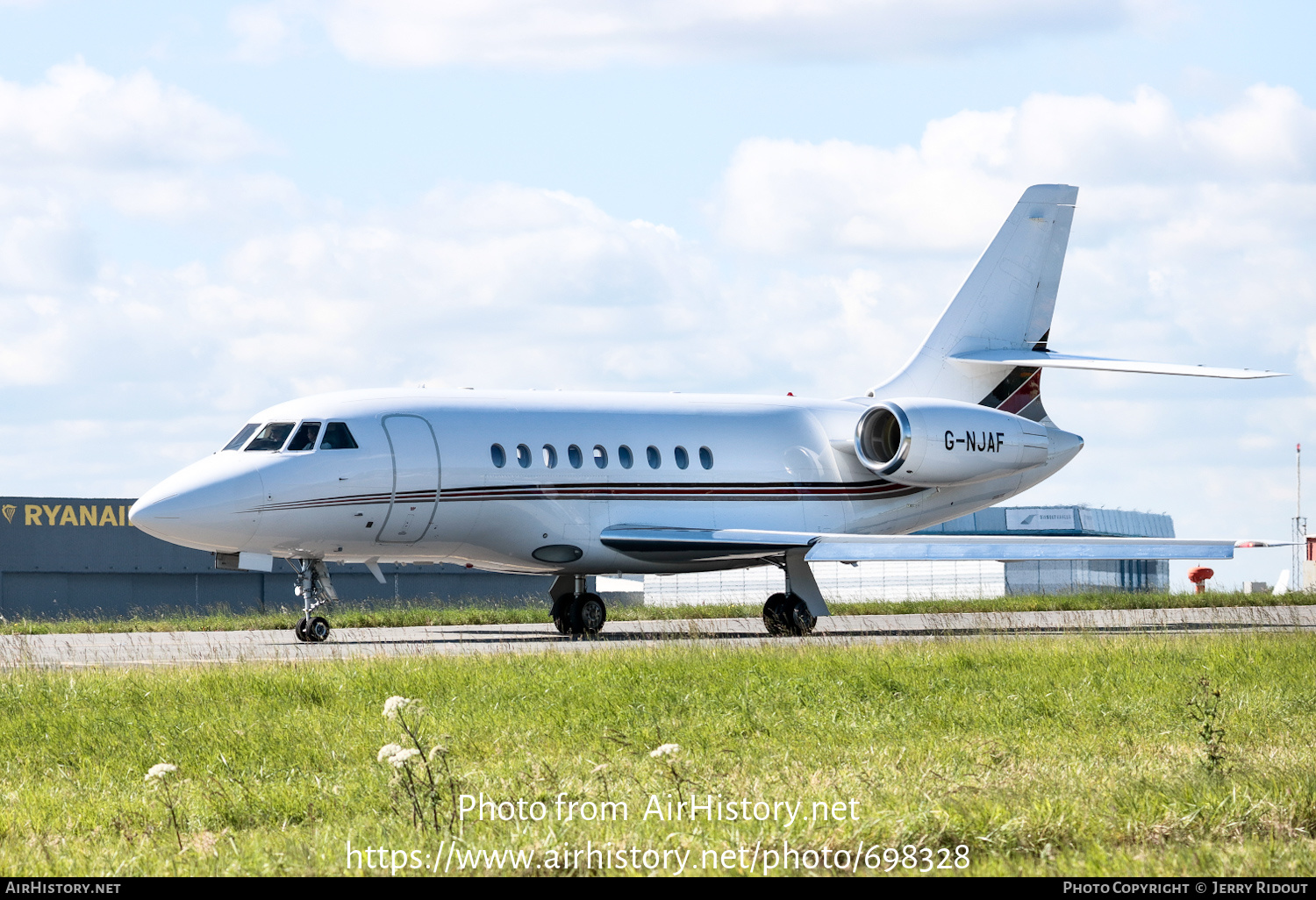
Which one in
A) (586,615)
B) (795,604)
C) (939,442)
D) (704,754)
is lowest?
(704,754)

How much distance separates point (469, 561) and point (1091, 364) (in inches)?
458

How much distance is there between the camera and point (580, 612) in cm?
2475

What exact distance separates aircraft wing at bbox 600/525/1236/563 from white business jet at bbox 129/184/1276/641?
0.13 feet

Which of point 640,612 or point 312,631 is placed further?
point 640,612

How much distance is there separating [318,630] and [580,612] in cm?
460

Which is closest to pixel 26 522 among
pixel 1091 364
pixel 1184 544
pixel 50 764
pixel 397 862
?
pixel 1091 364

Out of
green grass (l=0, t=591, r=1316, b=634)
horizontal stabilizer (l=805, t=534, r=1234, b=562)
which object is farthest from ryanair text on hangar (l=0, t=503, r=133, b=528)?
horizontal stabilizer (l=805, t=534, r=1234, b=562)

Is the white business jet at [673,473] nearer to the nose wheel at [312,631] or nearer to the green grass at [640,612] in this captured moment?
the nose wheel at [312,631]

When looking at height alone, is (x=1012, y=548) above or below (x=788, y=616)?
above

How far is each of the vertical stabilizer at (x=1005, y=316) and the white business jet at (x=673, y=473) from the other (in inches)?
1.6

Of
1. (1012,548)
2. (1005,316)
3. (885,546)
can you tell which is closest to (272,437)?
(885,546)

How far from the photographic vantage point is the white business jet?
2150 cm

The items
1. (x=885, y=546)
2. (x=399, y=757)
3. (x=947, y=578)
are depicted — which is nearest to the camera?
(x=399, y=757)

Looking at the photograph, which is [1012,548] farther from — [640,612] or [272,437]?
[272,437]
